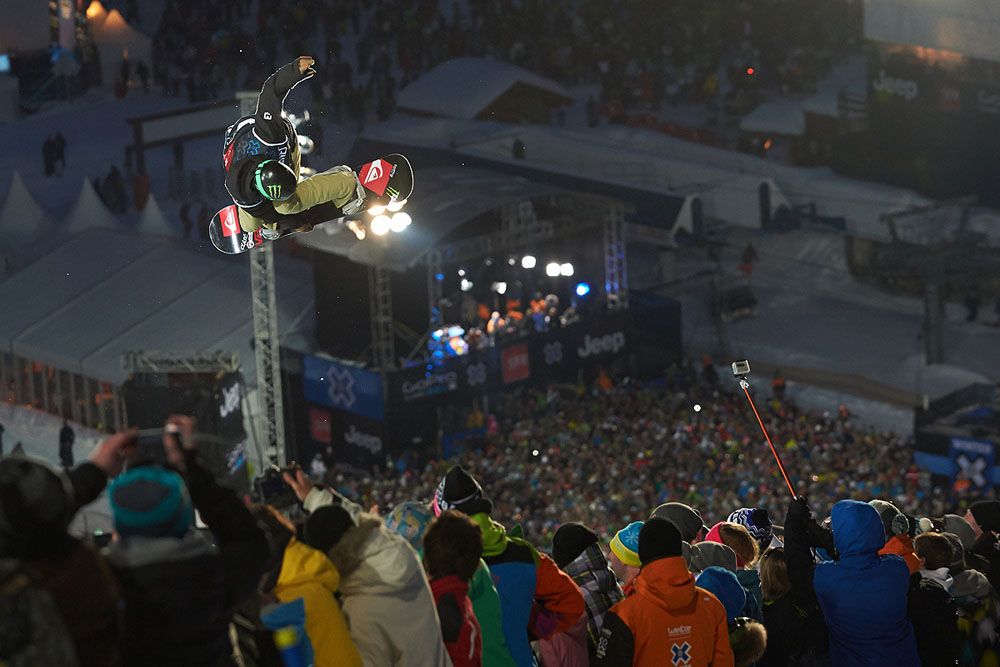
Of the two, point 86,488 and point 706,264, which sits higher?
point 86,488

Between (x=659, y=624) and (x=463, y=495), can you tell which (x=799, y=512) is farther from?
(x=463, y=495)

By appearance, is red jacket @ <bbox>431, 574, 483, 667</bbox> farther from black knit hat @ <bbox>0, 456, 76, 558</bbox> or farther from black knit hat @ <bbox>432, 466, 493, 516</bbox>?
black knit hat @ <bbox>0, 456, 76, 558</bbox>

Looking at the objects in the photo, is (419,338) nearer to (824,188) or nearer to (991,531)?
(824,188)

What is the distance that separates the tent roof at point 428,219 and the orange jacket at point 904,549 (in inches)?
713

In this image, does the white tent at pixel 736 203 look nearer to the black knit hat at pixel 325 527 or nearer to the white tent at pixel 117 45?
the white tent at pixel 117 45

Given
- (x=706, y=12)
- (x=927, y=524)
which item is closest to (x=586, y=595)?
(x=927, y=524)

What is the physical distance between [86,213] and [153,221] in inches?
45.6

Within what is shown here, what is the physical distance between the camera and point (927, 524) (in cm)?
812

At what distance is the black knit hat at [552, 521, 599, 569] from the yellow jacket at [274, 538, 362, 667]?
4.46 ft

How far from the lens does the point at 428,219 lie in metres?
26.3

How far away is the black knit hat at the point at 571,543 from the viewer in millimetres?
6668

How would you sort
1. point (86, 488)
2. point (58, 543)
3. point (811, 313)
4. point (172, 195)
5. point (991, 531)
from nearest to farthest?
point (58, 543) → point (86, 488) → point (991, 531) → point (811, 313) → point (172, 195)

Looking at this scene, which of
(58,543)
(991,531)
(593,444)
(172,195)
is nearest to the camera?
(58,543)

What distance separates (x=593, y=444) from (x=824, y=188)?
469 inches
